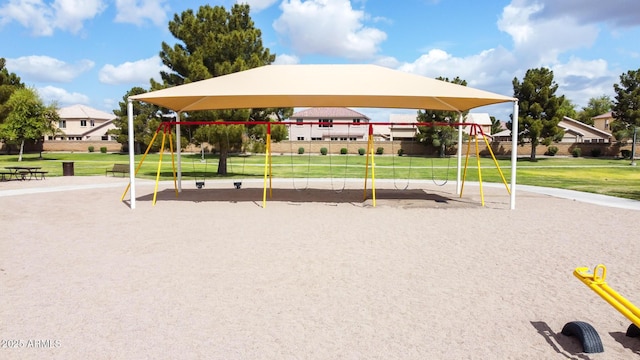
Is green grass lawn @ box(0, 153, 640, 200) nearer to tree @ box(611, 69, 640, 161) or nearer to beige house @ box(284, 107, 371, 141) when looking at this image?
tree @ box(611, 69, 640, 161)

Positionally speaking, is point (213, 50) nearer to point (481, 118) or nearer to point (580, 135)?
point (580, 135)

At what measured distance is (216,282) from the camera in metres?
6.20

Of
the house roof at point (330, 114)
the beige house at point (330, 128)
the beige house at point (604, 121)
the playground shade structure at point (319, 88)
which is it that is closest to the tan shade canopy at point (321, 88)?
the playground shade structure at point (319, 88)

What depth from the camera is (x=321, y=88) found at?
12.5 m

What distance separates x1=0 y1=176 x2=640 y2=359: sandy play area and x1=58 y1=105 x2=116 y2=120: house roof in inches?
2798

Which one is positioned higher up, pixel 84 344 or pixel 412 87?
pixel 412 87

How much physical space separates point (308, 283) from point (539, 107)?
45443mm

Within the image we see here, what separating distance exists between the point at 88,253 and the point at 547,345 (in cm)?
699

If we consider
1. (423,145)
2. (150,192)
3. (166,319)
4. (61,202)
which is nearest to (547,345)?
(166,319)

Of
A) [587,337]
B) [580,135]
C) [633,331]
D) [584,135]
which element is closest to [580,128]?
[584,135]

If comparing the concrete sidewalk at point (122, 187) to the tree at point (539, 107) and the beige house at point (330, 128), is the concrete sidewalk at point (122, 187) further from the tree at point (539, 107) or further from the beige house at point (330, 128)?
the beige house at point (330, 128)

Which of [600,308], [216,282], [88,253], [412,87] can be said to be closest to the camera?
[600,308]

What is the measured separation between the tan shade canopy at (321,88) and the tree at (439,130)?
108ft

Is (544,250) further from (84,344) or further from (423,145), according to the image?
(423,145)
